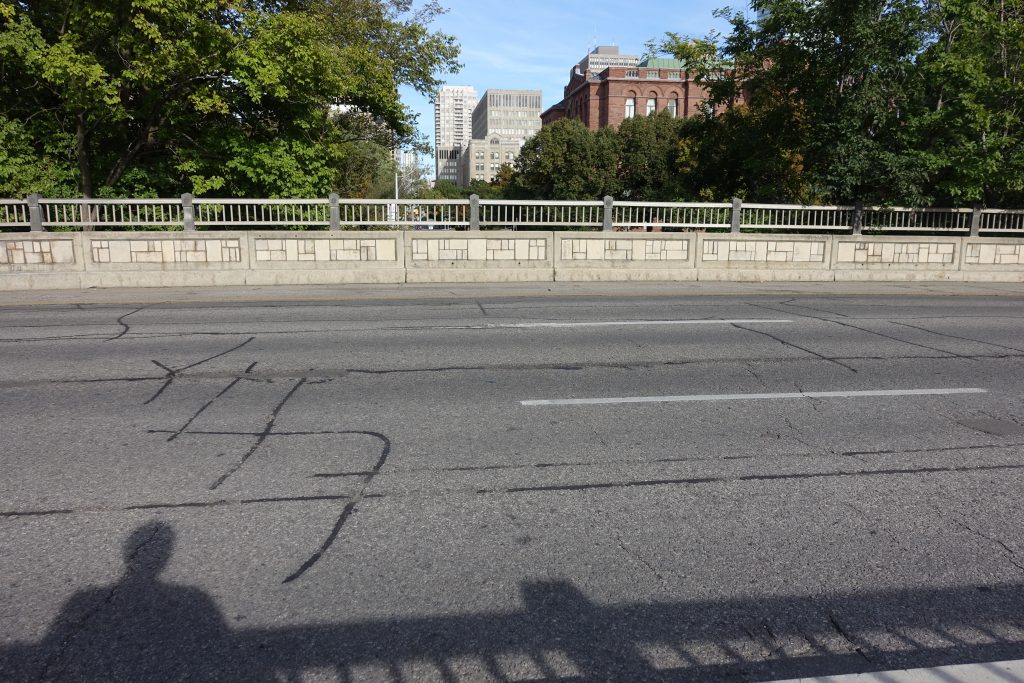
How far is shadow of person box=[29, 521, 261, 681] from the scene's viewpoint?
2680 millimetres

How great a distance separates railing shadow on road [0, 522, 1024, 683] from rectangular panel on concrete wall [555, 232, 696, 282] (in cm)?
1409

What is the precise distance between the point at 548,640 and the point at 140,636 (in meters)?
1.65

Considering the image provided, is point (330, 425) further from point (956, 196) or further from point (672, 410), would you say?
point (956, 196)

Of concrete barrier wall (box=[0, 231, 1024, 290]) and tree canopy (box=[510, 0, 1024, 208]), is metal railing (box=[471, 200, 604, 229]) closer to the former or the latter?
concrete barrier wall (box=[0, 231, 1024, 290])

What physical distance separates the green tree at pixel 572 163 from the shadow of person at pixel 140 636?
203 feet

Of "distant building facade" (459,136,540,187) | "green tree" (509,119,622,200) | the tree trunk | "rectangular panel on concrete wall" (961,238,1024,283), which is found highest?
"distant building facade" (459,136,540,187)

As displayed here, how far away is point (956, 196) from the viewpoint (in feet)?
66.7

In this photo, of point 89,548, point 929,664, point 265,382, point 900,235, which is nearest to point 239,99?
point 265,382

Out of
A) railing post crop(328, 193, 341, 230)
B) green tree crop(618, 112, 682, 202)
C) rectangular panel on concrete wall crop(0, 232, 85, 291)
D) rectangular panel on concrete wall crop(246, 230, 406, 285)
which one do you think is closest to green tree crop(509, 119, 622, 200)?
green tree crop(618, 112, 682, 202)

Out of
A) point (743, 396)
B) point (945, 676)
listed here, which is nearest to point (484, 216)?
point (743, 396)

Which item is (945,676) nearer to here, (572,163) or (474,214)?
(474,214)

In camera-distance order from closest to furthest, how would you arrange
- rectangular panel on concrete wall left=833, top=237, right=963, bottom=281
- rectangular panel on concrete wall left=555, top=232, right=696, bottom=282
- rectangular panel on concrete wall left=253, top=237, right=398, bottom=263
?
rectangular panel on concrete wall left=253, top=237, right=398, bottom=263
rectangular panel on concrete wall left=555, top=232, right=696, bottom=282
rectangular panel on concrete wall left=833, top=237, right=963, bottom=281

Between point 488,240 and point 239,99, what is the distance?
10612mm

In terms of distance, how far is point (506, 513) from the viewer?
4.04 m
